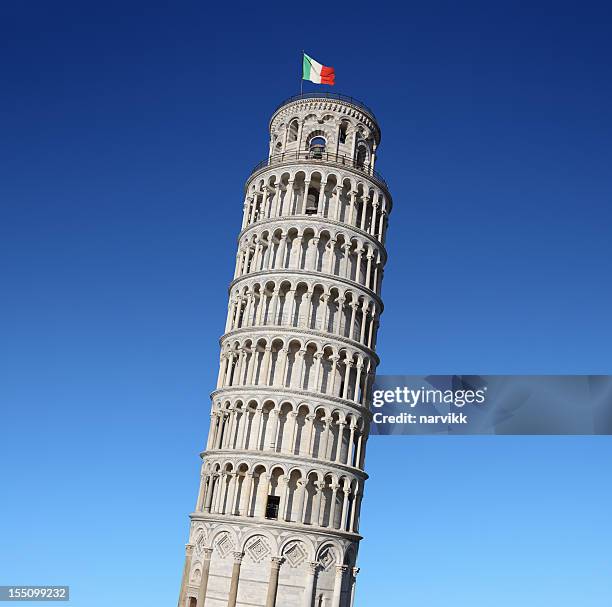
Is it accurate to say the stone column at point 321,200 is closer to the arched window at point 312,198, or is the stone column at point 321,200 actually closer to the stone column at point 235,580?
the arched window at point 312,198

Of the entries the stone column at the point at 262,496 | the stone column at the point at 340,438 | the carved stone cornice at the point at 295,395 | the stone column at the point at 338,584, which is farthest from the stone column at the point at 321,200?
the stone column at the point at 338,584

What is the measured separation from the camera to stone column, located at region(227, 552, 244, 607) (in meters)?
52.9

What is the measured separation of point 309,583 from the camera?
5322 cm

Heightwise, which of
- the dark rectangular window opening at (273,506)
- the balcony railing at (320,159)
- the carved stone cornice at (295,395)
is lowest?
the dark rectangular window opening at (273,506)

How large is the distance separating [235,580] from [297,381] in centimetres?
1611

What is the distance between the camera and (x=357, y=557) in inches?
Answer: 2298

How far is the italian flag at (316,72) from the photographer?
6762 centimetres

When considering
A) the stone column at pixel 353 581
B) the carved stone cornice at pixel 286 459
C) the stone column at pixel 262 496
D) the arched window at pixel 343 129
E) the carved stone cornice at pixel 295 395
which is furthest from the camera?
the arched window at pixel 343 129

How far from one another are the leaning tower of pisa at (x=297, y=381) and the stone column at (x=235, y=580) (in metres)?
0.08

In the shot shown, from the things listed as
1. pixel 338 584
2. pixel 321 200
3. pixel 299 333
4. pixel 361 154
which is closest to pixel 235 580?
pixel 338 584

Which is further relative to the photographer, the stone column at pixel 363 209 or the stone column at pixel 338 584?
the stone column at pixel 363 209

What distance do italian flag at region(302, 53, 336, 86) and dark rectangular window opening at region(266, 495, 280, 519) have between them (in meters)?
39.1

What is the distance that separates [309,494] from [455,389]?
29372mm

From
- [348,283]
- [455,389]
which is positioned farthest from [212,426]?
[455,389]
